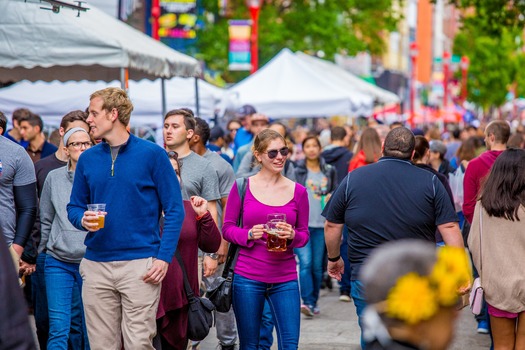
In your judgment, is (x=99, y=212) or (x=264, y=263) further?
(x=264, y=263)

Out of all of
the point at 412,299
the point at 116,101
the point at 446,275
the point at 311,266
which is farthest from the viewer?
the point at 311,266

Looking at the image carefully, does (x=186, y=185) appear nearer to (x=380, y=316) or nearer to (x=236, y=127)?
(x=380, y=316)

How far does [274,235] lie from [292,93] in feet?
53.7

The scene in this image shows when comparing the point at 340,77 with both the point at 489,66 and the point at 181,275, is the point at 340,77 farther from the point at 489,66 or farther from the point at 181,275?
the point at 489,66

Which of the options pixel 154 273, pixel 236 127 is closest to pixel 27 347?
pixel 154 273

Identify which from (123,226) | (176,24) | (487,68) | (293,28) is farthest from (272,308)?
(487,68)

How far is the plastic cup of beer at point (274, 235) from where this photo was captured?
263 inches

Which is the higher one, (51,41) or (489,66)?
(51,41)

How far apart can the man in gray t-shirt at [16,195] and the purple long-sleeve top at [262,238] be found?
1301 millimetres

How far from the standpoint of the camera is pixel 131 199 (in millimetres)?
5996

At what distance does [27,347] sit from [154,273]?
309 centimetres

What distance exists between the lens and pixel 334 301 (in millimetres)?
12289

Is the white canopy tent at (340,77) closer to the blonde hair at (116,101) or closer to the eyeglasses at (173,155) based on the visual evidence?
the eyeglasses at (173,155)

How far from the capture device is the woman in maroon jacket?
662 centimetres
